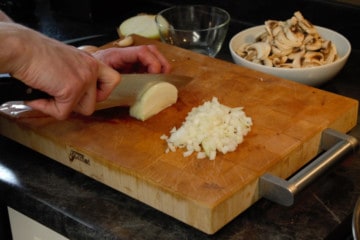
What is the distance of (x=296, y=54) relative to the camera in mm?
1276

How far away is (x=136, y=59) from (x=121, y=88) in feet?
0.45

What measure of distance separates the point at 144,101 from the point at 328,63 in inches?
16.6

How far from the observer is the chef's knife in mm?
995

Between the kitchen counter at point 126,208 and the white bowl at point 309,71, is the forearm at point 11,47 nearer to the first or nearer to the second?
the kitchen counter at point 126,208

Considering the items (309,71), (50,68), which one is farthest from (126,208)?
(309,71)

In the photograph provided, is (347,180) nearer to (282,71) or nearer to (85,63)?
(282,71)

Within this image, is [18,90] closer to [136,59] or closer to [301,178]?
[136,59]

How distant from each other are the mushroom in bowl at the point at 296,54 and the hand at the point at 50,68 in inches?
16.3

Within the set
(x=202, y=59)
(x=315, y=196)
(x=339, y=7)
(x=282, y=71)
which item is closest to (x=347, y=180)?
(x=315, y=196)

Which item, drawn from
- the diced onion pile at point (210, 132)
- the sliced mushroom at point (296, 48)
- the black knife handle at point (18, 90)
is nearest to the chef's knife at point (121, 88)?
the black knife handle at point (18, 90)

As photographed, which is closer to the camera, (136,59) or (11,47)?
(11,47)

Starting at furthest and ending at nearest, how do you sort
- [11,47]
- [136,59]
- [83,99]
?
[136,59] < [83,99] < [11,47]

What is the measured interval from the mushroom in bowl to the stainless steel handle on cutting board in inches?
10.0

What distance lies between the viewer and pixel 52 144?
1.04 metres
